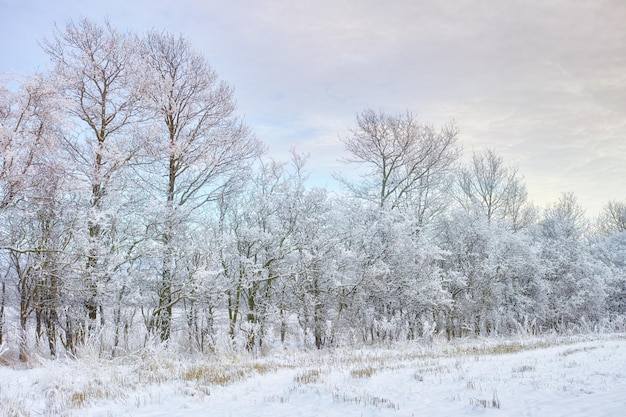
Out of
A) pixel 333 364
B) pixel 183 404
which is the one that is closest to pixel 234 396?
pixel 183 404

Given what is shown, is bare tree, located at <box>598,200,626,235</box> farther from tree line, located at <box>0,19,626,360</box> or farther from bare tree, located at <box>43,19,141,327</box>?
bare tree, located at <box>43,19,141,327</box>

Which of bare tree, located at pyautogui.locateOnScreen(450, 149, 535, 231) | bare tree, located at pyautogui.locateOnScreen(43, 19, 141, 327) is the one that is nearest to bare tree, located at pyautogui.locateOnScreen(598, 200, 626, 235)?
bare tree, located at pyautogui.locateOnScreen(450, 149, 535, 231)

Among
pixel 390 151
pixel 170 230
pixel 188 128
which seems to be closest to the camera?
pixel 170 230

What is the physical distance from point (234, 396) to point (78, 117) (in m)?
12.1

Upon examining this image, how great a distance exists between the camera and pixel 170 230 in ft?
43.9

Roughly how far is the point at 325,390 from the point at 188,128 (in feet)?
39.4

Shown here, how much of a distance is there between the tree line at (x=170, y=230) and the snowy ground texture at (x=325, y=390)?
2600mm

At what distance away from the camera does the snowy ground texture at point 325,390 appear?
530cm

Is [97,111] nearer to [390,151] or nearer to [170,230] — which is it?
[170,230]

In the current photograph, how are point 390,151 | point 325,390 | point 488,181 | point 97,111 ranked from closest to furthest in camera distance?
1. point 325,390
2. point 97,111
3. point 390,151
4. point 488,181

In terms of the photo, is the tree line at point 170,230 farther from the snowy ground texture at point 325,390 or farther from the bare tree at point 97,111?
the snowy ground texture at point 325,390

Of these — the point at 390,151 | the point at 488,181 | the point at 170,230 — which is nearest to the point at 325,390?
the point at 170,230

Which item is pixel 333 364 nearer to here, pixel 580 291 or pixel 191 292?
pixel 191 292

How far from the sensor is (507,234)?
23.3 meters
